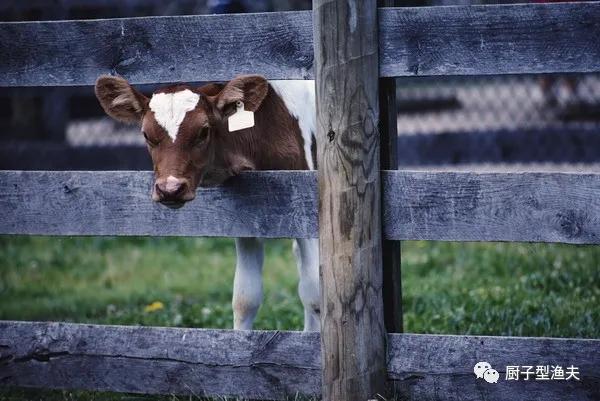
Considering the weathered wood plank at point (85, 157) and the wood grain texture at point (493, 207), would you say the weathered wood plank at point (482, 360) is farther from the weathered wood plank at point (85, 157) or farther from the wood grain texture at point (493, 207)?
the weathered wood plank at point (85, 157)

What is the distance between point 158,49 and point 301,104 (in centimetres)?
120

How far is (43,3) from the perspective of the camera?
1083 centimetres

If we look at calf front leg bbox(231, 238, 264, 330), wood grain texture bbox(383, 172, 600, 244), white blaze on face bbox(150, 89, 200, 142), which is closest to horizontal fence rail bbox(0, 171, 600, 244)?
wood grain texture bbox(383, 172, 600, 244)

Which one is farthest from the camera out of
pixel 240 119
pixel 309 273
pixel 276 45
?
pixel 309 273

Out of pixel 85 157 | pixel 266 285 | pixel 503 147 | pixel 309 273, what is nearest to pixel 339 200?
pixel 309 273

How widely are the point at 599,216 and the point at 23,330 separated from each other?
259 centimetres

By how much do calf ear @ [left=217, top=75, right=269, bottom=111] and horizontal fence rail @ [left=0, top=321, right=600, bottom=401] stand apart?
3.22 feet

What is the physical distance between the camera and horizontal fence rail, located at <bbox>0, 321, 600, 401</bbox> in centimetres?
384

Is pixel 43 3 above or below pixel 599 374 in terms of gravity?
above

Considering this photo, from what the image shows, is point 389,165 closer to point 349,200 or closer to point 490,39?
point 349,200

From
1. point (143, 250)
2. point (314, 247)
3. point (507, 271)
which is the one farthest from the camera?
point (143, 250)

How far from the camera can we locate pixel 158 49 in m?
4.18

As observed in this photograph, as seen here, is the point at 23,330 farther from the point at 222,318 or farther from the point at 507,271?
the point at 507,271

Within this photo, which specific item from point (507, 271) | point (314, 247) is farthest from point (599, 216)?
point (507, 271)
